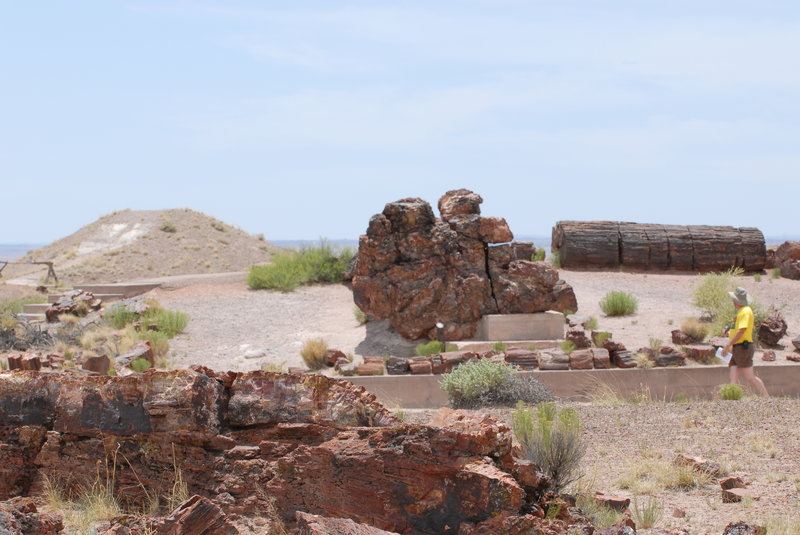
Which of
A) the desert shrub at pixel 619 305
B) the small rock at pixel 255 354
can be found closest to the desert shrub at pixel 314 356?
Answer: the small rock at pixel 255 354

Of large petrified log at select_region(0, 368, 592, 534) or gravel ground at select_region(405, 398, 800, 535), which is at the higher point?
large petrified log at select_region(0, 368, 592, 534)

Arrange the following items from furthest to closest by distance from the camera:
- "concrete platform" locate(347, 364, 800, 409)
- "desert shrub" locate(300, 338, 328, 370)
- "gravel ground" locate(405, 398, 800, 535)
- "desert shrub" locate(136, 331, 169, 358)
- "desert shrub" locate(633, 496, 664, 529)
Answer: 1. "desert shrub" locate(136, 331, 169, 358)
2. "desert shrub" locate(300, 338, 328, 370)
3. "concrete platform" locate(347, 364, 800, 409)
4. "gravel ground" locate(405, 398, 800, 535)
5. "desert shrub" locate(633, 496, 664, 529)

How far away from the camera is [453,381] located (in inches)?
486

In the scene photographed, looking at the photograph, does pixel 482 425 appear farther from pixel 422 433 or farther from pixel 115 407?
pixel 115 407

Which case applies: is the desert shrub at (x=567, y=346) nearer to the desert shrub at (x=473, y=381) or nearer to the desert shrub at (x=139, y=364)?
the desert shrub at (x=473, y=381)

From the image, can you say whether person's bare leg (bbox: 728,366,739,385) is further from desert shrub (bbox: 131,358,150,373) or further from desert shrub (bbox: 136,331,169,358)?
desert shrub (bbox: 136,331,169,358)

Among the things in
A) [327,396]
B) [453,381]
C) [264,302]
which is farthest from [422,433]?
[264,302]

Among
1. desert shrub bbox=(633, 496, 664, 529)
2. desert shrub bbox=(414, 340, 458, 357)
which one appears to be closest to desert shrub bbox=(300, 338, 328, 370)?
desert shrub bbox=(414, 340, 458, 357)

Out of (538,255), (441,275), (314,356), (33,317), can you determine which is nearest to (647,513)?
(314,356)

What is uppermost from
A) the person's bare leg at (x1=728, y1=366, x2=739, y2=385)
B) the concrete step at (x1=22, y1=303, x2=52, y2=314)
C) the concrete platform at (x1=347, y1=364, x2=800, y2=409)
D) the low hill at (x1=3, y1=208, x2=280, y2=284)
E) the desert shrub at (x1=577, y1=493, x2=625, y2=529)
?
the low hill at (x1=3, y1=208, x2=280, y2=284)

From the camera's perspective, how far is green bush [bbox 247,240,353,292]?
2459cm

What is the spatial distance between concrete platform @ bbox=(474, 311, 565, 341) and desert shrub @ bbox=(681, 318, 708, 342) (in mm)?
2345

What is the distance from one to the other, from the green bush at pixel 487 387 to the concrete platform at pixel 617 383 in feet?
2.47

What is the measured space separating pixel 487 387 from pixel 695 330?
6.08 meters
